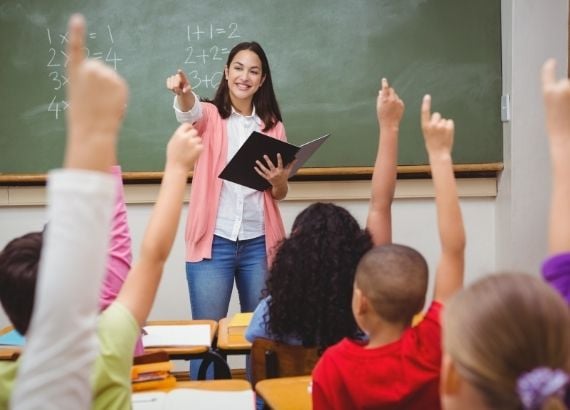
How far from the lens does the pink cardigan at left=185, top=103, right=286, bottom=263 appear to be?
3277mm

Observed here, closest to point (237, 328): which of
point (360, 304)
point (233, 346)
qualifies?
point (233, 346)

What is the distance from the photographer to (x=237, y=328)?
2594 millimetres

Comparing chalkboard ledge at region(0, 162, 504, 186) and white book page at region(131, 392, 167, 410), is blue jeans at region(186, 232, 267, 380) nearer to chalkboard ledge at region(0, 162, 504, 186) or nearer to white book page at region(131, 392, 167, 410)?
chalkboard ledge at region(0, 162, 504, 186)

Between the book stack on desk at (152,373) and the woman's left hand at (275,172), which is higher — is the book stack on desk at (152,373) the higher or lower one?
the lower one

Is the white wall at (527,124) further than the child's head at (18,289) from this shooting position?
Yes

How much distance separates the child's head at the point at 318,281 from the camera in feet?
6.94

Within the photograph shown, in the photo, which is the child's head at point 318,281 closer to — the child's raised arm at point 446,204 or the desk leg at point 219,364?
the desk leg at point 219,364

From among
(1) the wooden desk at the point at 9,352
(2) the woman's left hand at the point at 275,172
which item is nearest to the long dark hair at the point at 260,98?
(2) the woman's left hand at the point at 275,172

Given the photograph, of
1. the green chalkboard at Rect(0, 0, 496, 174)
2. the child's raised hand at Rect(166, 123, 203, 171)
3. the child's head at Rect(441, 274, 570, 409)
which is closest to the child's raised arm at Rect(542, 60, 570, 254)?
the child's head at Rect(441, 274, 570, 409)

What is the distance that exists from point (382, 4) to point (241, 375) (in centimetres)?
201

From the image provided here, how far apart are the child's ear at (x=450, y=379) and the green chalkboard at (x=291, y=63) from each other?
3067mm

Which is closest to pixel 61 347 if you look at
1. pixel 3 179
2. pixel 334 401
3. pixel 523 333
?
pixel 523 333

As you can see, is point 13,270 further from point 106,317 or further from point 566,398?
point 566,398

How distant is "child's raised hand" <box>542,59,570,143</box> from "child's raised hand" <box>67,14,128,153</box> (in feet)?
2.72
